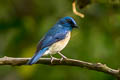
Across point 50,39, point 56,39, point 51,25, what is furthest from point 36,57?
point 51,25

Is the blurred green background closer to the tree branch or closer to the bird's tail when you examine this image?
the bird's tail

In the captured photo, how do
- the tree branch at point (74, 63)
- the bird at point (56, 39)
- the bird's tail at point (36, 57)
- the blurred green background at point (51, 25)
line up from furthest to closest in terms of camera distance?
the blurred green background at point (51, 25)
the bird at point (56, 39)
the bird's tail at point (36, 57)
the tree branch at point (74, 63)

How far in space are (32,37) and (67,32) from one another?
2454mm

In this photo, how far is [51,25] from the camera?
8375 millimetres

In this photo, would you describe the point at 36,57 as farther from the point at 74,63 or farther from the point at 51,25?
the point at 51,25

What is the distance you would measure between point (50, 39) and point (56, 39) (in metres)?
0.15

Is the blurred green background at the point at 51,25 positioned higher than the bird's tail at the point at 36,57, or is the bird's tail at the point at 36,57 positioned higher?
the bird's tail at the point at 36,57

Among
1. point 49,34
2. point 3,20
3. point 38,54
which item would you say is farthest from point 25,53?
point 38,54

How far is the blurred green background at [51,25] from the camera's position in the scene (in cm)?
786

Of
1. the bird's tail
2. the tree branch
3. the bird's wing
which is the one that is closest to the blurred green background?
the bird's wing

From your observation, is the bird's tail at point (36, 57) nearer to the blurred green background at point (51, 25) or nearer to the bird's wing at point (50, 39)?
the bird's wing at point (50, 39)

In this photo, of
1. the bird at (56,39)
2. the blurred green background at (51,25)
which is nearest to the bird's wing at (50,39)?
the bird at (56,39)

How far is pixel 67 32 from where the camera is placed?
6707 millimetres

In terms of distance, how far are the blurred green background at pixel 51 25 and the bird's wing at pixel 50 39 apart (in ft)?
3.30
